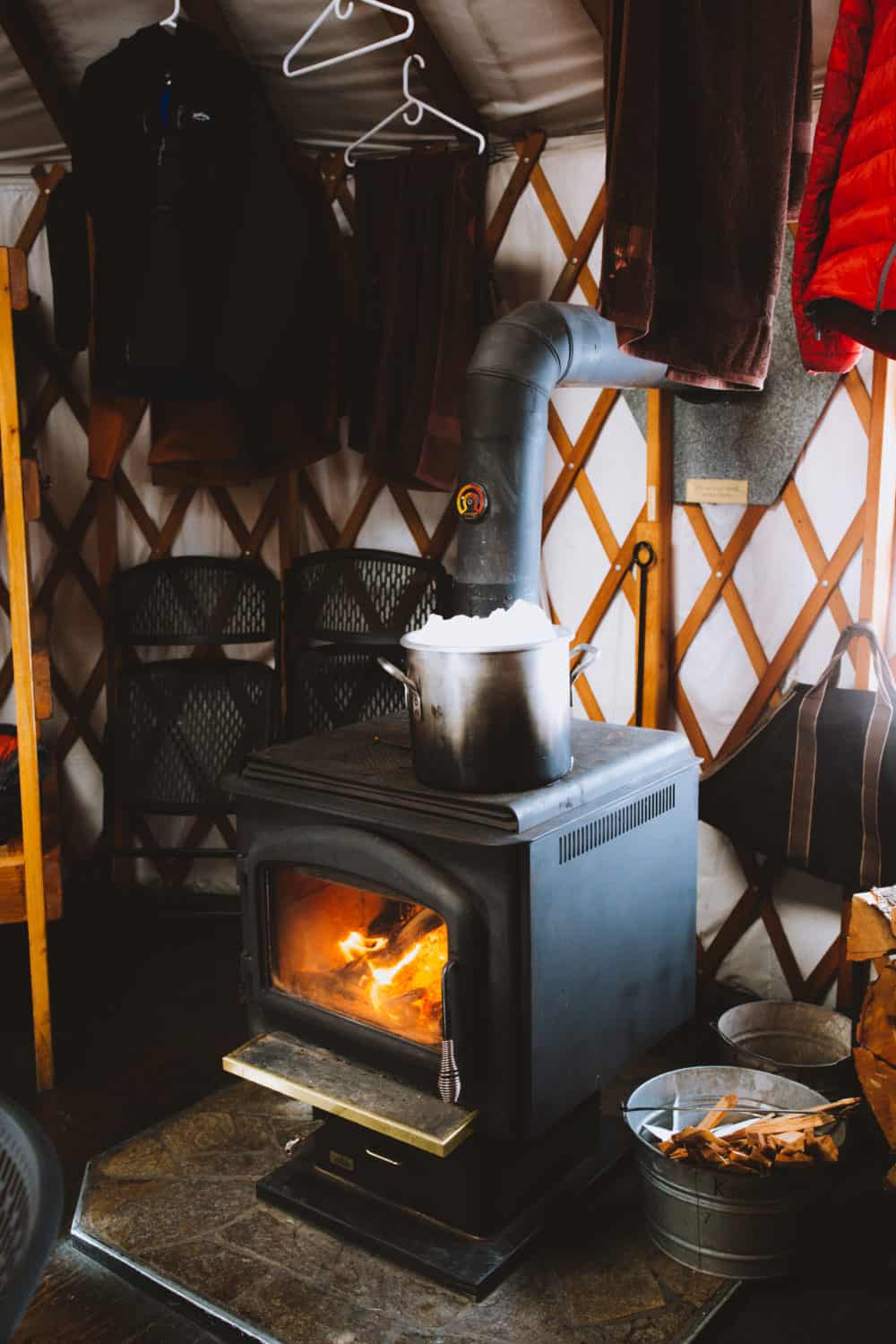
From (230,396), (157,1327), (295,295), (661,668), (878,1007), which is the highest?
(295,295)

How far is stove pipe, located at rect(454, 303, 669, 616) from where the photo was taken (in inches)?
72.9

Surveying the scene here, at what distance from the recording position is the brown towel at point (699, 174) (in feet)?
5.01

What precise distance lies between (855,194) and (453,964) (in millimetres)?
1156

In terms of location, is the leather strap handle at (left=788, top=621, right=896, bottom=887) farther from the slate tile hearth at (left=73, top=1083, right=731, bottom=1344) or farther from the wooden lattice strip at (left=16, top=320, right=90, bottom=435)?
the wooden lattice strip at (left=16, top=320, right=90, bottom=435)

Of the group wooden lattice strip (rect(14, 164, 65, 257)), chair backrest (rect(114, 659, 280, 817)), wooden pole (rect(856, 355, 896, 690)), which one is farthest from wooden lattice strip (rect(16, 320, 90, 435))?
wooden pole (rect(856, 355, 896, 690))

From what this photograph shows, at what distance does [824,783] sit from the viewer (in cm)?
228

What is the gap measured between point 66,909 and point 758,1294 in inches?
85.5

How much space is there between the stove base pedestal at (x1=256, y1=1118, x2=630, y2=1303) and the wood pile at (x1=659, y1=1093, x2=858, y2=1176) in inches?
7.5

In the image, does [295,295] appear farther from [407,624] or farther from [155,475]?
[407,624]

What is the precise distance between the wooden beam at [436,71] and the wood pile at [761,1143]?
2.13 meters

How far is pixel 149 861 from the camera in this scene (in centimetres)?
335

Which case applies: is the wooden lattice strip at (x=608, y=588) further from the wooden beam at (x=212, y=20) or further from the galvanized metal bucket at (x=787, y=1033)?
the wooden beam at (x=212, y=20)

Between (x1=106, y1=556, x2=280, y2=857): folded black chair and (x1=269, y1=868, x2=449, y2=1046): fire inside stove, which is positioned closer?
(x1=269, y1=868, x2=449, y2=1046): fire inside stove

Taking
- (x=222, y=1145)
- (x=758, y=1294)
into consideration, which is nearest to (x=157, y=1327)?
(x=222, y=1145)
